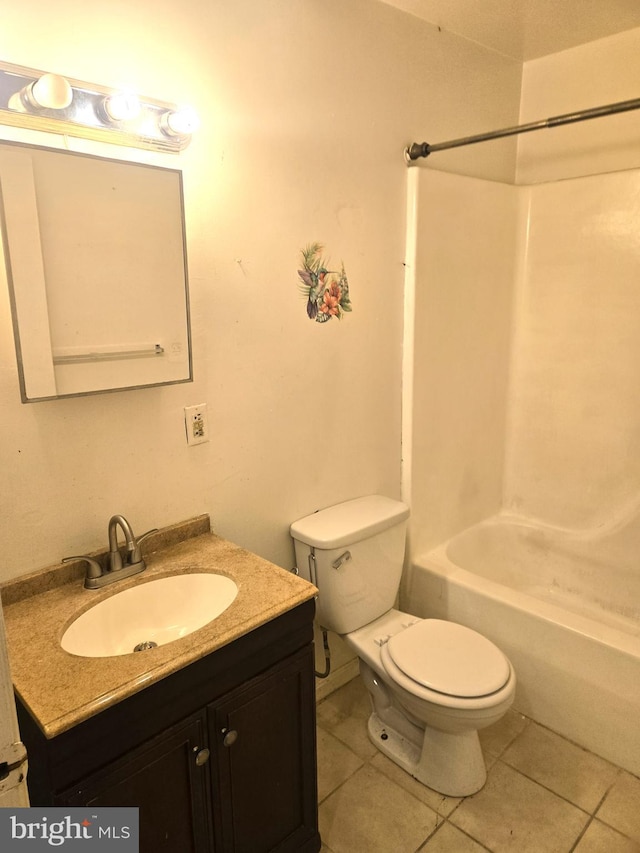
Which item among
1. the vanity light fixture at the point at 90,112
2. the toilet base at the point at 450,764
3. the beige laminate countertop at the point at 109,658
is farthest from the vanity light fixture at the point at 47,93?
the toilet base at the point at 450,764

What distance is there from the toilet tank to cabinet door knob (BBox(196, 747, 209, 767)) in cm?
73

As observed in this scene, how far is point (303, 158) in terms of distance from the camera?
182 centimetres

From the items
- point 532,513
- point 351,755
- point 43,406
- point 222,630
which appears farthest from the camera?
point 532,513

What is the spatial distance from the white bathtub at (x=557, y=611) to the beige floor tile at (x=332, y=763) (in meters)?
0.62

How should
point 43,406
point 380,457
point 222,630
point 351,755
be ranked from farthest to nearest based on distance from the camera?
point 380,457, point 351,755, point 43,406, point 222,630

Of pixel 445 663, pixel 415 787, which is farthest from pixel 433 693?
pixel 415 787

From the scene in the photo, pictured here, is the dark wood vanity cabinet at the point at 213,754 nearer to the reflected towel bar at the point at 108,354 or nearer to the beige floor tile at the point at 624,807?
the reflected towel bar at the point at 108,354

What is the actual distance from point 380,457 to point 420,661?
0.79m

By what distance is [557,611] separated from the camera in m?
2.06

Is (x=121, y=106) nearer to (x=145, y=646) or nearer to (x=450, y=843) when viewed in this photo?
(x=145, y=646)

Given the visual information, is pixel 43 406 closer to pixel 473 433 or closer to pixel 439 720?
pixel 439 720

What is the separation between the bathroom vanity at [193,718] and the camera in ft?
3.54

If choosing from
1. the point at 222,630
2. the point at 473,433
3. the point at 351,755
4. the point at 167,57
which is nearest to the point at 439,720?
the point at 351,755

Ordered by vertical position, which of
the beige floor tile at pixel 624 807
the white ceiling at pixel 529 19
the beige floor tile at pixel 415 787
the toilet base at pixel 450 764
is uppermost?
the white ceiling at pixel 529 19
